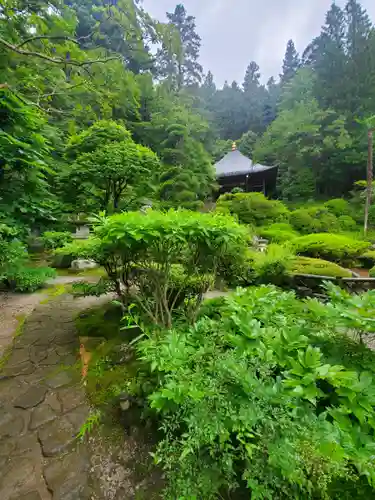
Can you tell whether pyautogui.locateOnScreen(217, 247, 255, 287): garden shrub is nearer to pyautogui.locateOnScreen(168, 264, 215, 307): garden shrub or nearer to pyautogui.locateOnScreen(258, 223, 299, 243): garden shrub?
pyautogui.locateOnScreen(168, 264, 215, 307): garden shrub

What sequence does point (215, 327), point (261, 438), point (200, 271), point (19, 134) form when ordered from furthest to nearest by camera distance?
1. point (19, 134)
2. point (200, 271)
3. point (215, 327)
4. point (261, 438)

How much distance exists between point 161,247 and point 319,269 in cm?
377

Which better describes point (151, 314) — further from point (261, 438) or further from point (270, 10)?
point (270, 10)

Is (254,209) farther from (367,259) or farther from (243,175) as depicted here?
(243,175)

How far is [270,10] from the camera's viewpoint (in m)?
8.41

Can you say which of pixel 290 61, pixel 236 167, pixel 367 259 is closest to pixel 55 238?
pixel 367 259

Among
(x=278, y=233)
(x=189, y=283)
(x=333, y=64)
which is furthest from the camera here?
(x=333, y=64)

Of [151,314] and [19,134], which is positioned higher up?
[19,134]

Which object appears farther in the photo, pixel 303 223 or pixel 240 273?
pixel 303 223

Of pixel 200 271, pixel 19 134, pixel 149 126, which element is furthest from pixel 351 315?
pixel 149 126

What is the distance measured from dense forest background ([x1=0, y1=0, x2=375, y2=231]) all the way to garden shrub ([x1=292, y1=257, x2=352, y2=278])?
366 cm

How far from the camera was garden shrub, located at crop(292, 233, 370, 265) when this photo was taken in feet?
19.8

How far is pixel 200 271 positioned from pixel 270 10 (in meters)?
10.7

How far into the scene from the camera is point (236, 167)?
50.4 ft
